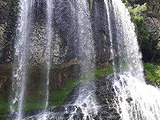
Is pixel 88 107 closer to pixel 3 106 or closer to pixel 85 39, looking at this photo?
pixel 3 106

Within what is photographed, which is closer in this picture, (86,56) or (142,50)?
(86,56)

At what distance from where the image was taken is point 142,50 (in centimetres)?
1731

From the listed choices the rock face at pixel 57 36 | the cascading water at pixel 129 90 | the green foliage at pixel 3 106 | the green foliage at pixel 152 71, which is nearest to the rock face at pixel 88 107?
the cascading water at pixel 129 90

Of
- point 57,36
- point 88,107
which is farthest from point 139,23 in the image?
point 88,107

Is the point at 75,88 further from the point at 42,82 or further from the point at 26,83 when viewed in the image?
the point at 26,83

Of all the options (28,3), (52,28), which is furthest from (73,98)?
(28,3)

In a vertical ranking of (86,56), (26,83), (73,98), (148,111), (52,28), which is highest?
(52,28)

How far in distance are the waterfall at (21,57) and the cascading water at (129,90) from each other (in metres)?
4.24

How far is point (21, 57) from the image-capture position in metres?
9.88

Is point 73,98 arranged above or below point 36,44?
below

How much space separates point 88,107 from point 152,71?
29.7 feet

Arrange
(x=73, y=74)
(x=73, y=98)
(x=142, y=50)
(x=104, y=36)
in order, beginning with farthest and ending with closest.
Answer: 1. (x=142, y=50)
2. (x=104, y=36)
3. (x=73, y=74)
4. (x=73, y=98)

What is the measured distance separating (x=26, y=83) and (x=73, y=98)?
7.87ft

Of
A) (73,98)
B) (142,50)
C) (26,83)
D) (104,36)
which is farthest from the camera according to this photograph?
(142,50)
